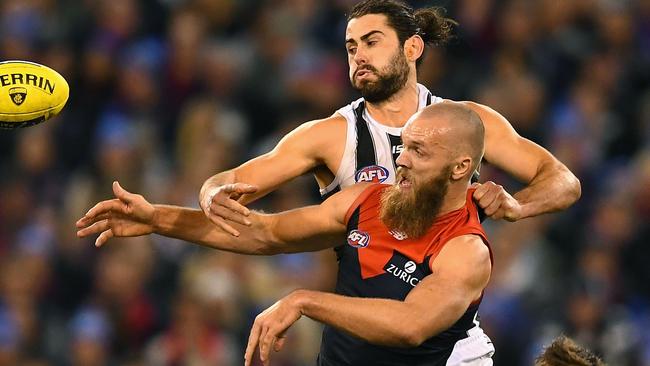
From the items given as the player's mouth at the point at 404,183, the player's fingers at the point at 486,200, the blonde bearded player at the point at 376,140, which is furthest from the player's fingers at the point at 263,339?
the blonde bearded player at the point at 376,140

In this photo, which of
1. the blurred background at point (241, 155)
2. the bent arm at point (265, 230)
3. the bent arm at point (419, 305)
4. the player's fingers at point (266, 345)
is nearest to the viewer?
the player's fingers at point (266, 345)

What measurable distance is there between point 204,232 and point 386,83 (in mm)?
1145

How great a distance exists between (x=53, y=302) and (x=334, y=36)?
121 inches

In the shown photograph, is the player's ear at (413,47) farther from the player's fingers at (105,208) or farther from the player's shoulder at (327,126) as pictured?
the player's fingers at (105,208)

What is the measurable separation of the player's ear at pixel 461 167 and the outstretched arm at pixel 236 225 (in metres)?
0.42

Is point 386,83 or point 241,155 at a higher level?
point 386,83

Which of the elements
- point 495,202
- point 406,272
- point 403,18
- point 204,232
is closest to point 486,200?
point 495,202

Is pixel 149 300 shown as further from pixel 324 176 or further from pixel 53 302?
pixel 324 176

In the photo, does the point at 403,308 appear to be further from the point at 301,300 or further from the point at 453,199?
the point at 453,199

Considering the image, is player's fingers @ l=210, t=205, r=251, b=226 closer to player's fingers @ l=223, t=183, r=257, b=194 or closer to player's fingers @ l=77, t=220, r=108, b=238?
player's fingers @ l=223, t=183, r=257, b=194

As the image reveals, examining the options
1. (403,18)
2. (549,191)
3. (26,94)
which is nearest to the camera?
(26,94)

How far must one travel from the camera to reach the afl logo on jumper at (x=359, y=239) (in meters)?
4.99

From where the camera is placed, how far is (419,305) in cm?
453

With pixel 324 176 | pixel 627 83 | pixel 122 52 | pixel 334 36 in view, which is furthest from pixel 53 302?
pixel 627 83
